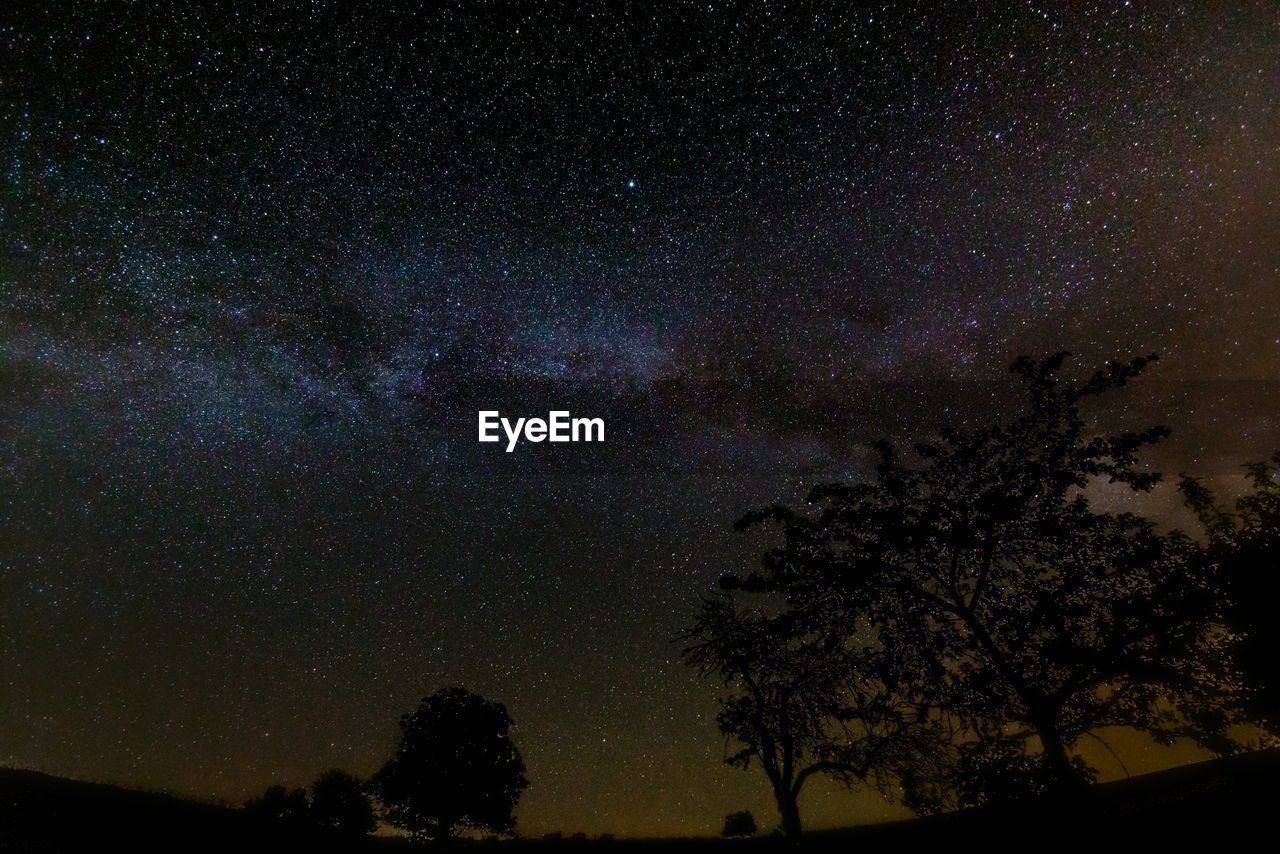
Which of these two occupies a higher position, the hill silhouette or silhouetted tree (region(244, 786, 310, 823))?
the hill silhouette

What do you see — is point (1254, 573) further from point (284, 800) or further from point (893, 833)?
point (284, 800)

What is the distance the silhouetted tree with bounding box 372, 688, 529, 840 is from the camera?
2967 centimetres

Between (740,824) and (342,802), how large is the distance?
30.0 metres

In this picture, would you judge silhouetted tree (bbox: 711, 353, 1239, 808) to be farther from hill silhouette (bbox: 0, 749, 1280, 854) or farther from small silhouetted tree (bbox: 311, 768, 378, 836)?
small silhouetted tree (bbox: 311, 768, 378, 836)

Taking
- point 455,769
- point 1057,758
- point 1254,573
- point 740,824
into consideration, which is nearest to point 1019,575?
point 1057,758

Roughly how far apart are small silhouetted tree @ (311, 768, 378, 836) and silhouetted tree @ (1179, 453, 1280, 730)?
150 ft

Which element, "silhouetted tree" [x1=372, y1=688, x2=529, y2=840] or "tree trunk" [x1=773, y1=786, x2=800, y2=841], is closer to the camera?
"tree trunk" [x1=773, y1=786, x2=800, y2=841]

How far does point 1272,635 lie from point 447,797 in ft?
114

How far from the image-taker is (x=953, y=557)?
14.0m

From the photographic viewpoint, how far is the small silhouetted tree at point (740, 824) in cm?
4456

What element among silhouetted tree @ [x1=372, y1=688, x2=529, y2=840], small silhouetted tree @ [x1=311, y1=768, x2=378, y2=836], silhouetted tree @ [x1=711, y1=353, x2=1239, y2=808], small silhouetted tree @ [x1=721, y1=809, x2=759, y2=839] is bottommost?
small silhouetted tree @ [x1=721, y1=809, x2=759, y2=839]

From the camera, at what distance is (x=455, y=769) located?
3002 cm

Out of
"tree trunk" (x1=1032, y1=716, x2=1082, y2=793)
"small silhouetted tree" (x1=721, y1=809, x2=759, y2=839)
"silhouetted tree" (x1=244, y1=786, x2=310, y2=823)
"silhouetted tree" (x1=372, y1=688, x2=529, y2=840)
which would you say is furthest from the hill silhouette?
"small silhouetted tree" (x1=721, y1=809, x2=759, y2=839)

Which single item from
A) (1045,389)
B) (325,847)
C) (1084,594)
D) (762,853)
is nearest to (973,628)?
(1084,594)
